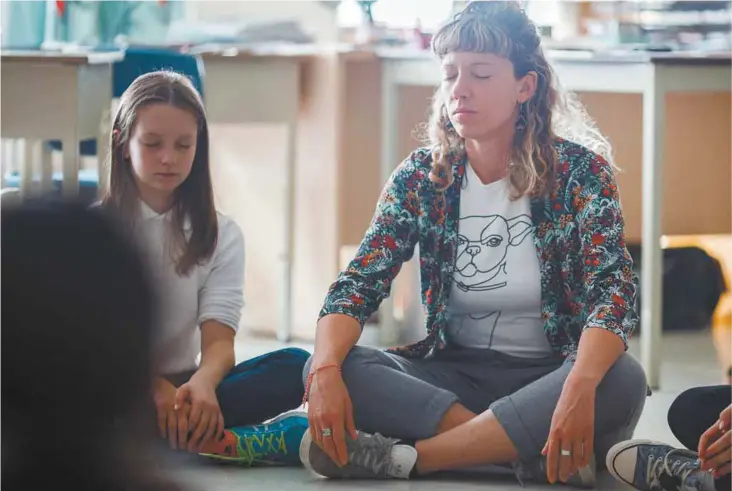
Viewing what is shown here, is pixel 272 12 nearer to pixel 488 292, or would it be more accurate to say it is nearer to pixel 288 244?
pixel 288 244

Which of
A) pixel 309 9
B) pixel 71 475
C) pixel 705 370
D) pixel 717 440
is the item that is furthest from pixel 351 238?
pixel 71 475

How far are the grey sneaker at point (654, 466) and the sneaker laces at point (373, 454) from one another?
0.31 m

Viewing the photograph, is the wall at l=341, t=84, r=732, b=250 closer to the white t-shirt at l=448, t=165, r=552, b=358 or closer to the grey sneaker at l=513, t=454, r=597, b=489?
the white t-shirt at l=448, t=165, r=552, b=358

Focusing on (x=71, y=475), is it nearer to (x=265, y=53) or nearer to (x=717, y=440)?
(x=717, y=440)

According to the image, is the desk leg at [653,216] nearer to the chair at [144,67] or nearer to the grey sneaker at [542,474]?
the grey sneaker at [542,474]

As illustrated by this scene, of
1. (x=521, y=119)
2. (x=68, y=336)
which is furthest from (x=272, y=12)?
(x=68, y=336)

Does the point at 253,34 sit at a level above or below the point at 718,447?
above

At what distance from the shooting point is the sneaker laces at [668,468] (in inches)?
64.1

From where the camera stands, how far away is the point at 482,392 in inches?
72.4

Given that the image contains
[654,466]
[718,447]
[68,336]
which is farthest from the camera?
[654,466]

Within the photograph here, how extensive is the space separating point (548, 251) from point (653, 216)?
2.43ft

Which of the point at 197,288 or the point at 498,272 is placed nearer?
the point at 498,272

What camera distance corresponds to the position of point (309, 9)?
11.2 ft

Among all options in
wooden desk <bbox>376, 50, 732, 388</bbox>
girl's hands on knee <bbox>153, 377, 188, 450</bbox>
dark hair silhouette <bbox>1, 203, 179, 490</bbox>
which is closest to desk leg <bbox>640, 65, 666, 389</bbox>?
wooden desk <bbox>376, 50, 732, 388</bbox>
